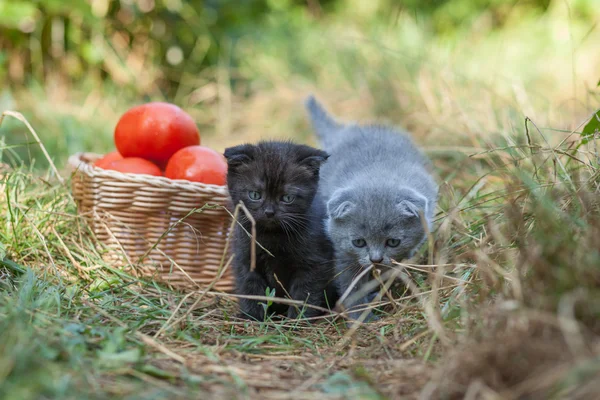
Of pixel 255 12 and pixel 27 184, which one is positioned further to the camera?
pixel 255 12

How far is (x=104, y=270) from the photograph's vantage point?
295 centimetres

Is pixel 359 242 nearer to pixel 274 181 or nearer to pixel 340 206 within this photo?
pixel 340 206

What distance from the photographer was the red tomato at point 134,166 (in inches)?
122

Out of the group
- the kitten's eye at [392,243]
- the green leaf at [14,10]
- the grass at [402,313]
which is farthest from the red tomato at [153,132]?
the green leaf at [14,10]

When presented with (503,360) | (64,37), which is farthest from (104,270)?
(64,37)

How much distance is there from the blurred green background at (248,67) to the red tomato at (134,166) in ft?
6.32

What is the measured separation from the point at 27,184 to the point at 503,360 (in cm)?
289

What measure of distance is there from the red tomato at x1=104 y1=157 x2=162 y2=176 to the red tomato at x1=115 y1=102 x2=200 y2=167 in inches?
4.4

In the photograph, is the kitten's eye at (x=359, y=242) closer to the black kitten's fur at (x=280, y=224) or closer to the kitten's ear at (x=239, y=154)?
the black kitten's fur at (x=280, y=224)

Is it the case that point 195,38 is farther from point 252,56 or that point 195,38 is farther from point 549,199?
point 549,199

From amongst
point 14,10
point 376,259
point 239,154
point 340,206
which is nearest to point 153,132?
point 239,154

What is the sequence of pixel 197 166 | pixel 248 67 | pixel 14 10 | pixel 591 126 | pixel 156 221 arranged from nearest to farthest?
pixel 591 126
pixel 156 221
pixel 197 166
pixel 14 10
pixel 248 67

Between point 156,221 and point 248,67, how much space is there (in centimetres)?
469

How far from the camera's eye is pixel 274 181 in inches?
105
